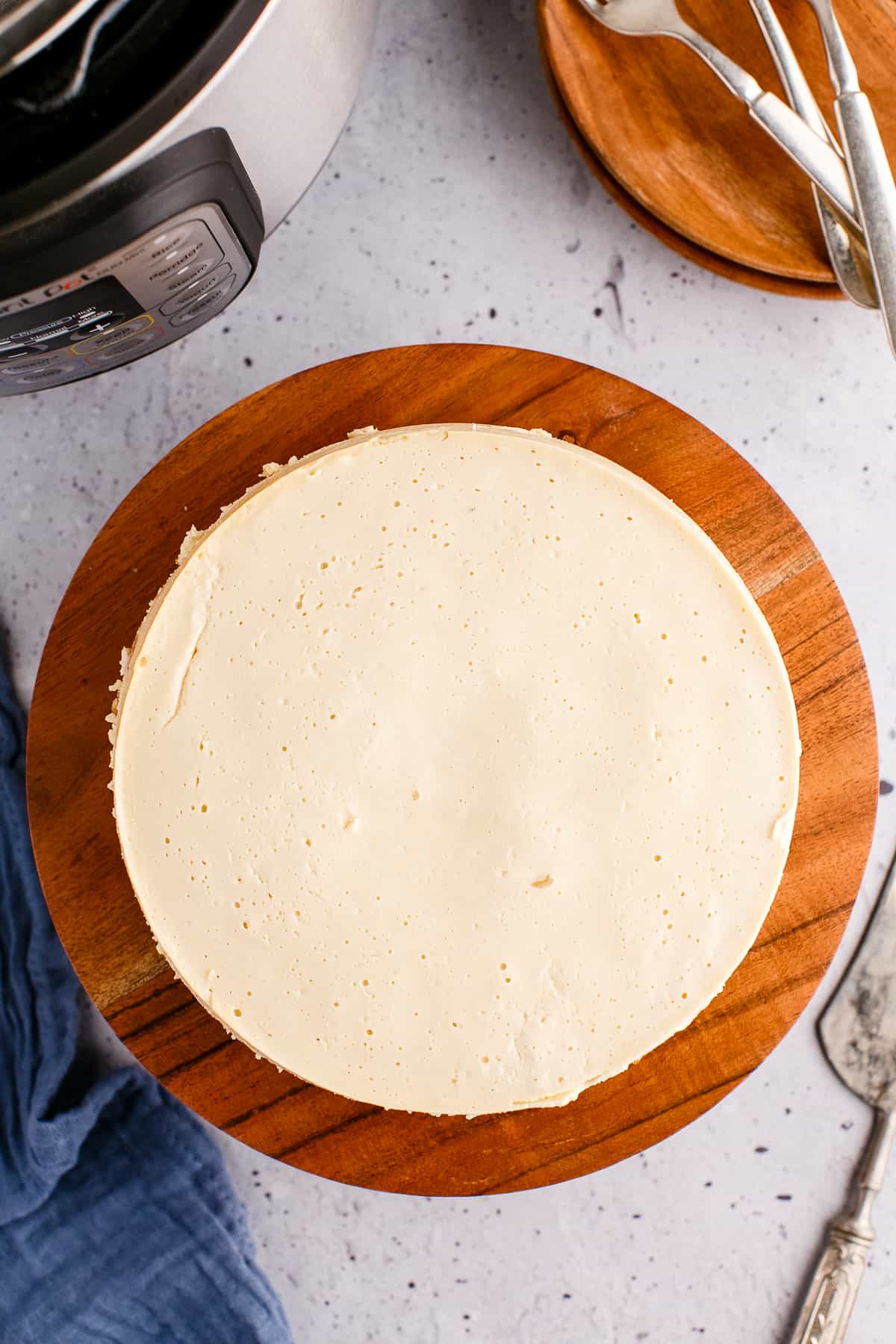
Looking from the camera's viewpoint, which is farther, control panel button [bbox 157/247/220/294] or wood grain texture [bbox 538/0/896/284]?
wood grain texture [bbox 538/0/896/284]

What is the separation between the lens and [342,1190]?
908 mm

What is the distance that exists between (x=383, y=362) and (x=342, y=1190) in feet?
2.15

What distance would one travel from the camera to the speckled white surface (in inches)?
34.2

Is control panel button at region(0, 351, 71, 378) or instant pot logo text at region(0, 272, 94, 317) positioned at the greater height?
instant pot logo text at region(0, 272, 94, 317)

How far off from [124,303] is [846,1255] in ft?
2.88

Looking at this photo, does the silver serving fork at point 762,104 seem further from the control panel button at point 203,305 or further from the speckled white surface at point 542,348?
the control panel button at point 203,305

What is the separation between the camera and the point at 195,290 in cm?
61

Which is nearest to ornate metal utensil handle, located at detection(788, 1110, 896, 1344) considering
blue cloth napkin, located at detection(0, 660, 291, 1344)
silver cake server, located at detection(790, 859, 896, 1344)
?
silver cake server, located at detection(790, 859, 896, 1344)

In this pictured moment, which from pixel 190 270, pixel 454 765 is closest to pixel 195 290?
pixel 190 270

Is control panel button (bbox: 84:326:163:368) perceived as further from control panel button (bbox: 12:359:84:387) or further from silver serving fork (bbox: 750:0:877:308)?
silver serving fork (bbox: 750:0:877:308)

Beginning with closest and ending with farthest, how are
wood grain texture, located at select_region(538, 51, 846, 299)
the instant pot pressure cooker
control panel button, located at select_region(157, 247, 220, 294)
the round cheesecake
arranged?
the instant pot pressure cooker → control panel button, located at select_region(157, 247, 220, 294) → the round cheesecake → wood grain texture, located at select_region(538, 51, 846, 299)

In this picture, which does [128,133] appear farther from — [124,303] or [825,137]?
[825,137]

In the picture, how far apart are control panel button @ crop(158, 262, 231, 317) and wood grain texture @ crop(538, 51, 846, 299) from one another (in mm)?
337

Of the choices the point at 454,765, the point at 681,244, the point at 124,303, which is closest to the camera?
the point at 124,303
